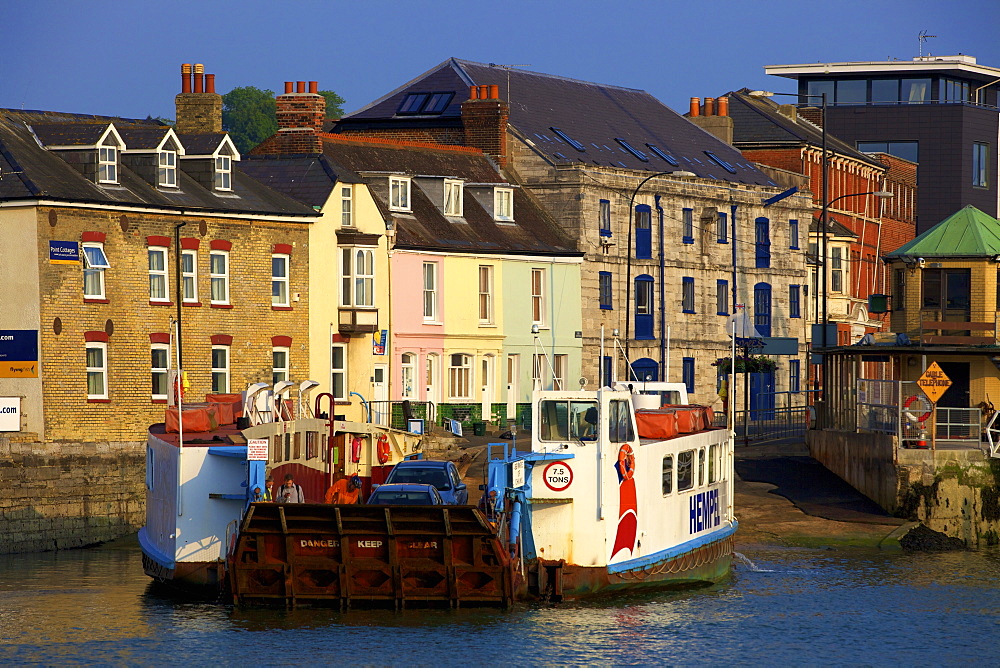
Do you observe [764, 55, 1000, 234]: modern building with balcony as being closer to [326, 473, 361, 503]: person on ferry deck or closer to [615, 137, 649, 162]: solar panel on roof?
[615, 137, 649, 162]: solar panel on roof

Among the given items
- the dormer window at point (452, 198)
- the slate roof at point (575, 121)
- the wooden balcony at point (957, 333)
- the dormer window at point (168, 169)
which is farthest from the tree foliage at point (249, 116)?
the wooden balcony at point (957, 333)

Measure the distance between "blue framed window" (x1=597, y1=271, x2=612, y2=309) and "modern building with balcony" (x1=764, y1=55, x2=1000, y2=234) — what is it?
38.8 m

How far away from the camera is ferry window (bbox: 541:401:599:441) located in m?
35.9

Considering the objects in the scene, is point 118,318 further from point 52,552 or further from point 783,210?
point 783,210

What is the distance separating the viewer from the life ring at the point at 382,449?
49.6 m

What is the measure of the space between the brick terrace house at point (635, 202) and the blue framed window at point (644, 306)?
2.3 inches

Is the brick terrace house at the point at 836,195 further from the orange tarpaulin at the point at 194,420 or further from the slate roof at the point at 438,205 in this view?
the orange tarpaulin at the point at 194,420

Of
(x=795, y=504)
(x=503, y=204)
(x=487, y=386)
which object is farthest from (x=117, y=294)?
(x=503, y=204)

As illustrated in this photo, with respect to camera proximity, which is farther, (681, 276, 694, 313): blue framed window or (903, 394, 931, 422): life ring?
(681, 276, 694, 313): blue framed window

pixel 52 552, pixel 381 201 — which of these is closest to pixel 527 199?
pixel 381 201

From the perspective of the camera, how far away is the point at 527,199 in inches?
2867

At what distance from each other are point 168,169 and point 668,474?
80.1 ft

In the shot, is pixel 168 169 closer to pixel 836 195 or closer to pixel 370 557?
pixel 370 557

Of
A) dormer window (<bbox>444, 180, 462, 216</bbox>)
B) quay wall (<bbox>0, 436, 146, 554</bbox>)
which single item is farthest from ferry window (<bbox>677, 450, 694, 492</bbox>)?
dormer window (<bbox>444, 180, 462, 216</bbox>)
